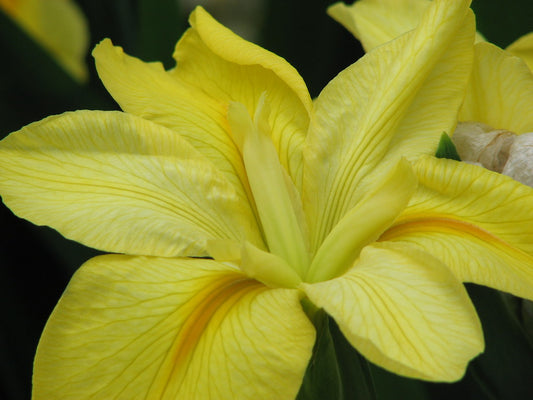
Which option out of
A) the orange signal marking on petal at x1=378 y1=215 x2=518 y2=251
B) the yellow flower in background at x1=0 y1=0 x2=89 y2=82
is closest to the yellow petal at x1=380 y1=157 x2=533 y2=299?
the orange signal marking on petal at x1=378 y1=215 x2=518 y2=251

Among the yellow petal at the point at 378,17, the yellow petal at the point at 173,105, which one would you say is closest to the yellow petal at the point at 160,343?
the yellow petal at the point at 173,105

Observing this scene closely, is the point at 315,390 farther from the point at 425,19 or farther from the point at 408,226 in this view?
the point at 425,19

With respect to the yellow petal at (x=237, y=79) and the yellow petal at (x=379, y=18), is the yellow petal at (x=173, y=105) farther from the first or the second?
the yellow petal at (x=379, y=18)

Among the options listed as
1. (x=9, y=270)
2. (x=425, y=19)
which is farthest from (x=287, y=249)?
(x=9, y=270)

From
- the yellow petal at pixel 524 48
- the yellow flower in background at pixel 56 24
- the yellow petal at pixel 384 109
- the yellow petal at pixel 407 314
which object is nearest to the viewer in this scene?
the yellow petal at pixel 407 314

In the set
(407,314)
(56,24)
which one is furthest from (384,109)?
(56,24)

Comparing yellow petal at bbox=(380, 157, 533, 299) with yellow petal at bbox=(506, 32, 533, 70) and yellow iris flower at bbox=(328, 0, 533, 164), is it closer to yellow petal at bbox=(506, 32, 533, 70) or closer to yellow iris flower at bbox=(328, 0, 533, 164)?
yellow iris flower at bbox=(328, 0, 533, 164)
